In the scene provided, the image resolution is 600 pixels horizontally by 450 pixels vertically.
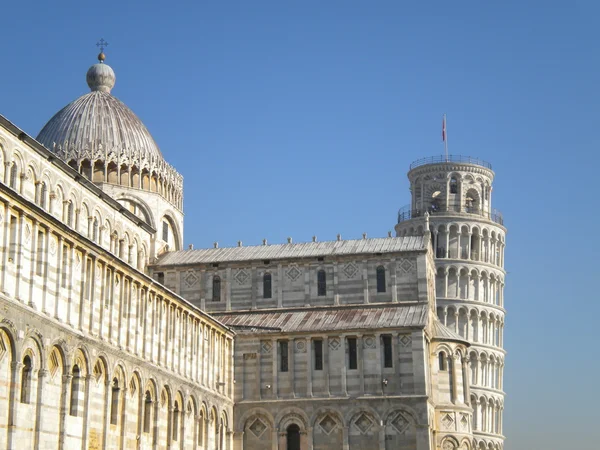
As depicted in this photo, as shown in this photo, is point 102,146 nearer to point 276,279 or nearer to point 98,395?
point 276,279

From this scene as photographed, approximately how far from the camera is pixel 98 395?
44.9 metres

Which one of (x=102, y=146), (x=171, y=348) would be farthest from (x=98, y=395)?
(x=102, y=146)

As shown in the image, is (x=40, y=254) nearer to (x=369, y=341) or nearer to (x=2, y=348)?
(x=2, y=348)

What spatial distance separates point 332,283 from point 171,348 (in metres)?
16.3

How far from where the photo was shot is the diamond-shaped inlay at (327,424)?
62969 millimetres

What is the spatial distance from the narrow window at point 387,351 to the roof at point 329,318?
0.89 m

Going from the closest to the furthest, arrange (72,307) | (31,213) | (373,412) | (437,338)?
(31,213), (72,307), (373,412), (437,338)

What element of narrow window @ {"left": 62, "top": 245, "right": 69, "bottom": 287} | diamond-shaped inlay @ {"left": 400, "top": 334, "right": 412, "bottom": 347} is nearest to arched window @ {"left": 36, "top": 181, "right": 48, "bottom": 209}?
narrow window @ {"left": 62, "top": 245, "right": 69, "bottom": 287}

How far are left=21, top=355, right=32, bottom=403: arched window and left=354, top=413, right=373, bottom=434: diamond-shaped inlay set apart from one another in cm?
2831

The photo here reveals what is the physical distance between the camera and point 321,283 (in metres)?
68.2

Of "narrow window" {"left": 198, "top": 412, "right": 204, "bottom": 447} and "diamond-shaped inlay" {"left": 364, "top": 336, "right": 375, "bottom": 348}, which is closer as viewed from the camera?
"narrow window" {"left": 198, "top": 412, "right": 204, "bottom": 447}

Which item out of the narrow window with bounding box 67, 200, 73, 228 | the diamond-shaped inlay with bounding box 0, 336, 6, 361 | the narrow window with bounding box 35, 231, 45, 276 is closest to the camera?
the diamond-shaped inlay with bounding box 0, 336, 6, 361

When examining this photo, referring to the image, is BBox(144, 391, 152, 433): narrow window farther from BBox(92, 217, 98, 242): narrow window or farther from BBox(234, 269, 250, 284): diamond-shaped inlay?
BBox(234, 269, 250, 284): diamond-shaped inlay

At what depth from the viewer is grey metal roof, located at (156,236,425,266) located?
223ft
